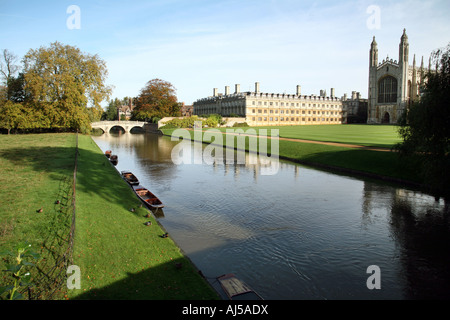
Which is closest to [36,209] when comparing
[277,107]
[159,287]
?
[159,287]

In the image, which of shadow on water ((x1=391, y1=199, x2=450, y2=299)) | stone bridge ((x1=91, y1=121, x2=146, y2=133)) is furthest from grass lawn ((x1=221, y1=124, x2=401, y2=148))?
stone bridge ((x1=91, y1=121, x2=146, y2=133))

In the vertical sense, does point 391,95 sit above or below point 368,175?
above

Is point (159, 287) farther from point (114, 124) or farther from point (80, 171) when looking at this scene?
point (114, 124)

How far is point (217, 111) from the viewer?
114375 mm

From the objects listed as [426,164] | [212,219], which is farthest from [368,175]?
[212,219]

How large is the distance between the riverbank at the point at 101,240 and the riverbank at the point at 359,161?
16.1 meters

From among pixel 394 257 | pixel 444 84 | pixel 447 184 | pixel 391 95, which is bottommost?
pixel 394 257

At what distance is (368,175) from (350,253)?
16007 millimetres

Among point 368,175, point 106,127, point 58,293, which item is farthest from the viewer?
point 106,127

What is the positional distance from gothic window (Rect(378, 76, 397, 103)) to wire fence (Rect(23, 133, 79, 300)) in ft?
330

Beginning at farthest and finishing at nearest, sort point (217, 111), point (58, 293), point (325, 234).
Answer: point (217, 111)
point (325, 234)
point (58, 293)

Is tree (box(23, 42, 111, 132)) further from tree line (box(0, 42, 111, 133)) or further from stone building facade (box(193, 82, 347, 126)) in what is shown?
stone building facade (box(193, 82, 347, 126))

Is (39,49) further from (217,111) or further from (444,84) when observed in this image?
(217,111)

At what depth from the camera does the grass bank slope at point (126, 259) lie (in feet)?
28.8
